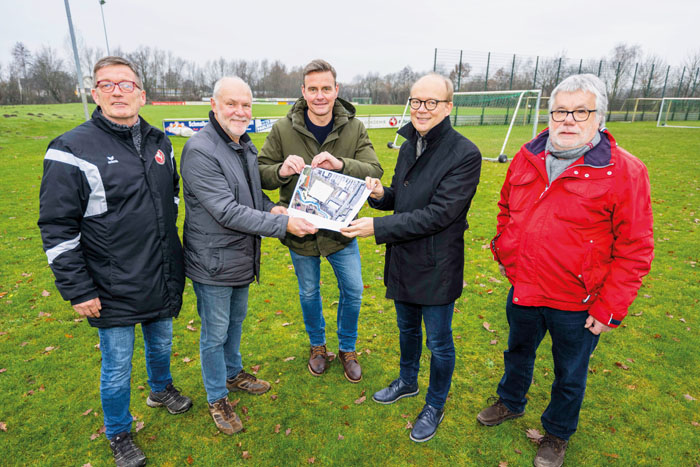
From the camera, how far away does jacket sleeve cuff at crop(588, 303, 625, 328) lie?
8.05 feet

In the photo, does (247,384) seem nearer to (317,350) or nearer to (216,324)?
(317,350)

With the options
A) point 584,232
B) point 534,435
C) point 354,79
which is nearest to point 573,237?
point 584,232

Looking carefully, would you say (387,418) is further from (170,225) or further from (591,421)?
(170,225)

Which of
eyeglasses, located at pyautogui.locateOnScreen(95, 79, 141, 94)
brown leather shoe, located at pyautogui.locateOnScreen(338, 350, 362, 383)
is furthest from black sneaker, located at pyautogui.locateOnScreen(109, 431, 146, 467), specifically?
eyeglasses, located at pyautogui.locateOnScreen(95, 79, 141, 94)

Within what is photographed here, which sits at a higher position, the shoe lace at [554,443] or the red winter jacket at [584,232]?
the red winter jacket at [584,232]

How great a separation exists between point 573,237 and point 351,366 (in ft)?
7.97

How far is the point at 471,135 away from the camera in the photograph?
24344 millimetres

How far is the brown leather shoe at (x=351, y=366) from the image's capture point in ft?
12.8

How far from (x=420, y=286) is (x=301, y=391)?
1.75 m

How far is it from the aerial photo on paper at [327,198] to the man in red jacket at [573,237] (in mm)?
1162

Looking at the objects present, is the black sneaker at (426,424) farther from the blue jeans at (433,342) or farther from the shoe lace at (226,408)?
the shoe lace at (226,408)

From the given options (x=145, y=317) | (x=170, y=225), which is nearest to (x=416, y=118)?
(x=170, y=225)

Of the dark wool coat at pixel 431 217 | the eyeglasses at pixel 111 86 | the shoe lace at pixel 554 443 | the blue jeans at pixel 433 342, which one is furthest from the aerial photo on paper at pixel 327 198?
the shoe lace at pixel 554 443

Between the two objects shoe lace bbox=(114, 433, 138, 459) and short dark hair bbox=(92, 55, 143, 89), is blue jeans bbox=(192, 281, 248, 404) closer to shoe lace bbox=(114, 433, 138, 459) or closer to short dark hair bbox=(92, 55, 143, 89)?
shoe lace bbox=(114, 433, 138, 459)
